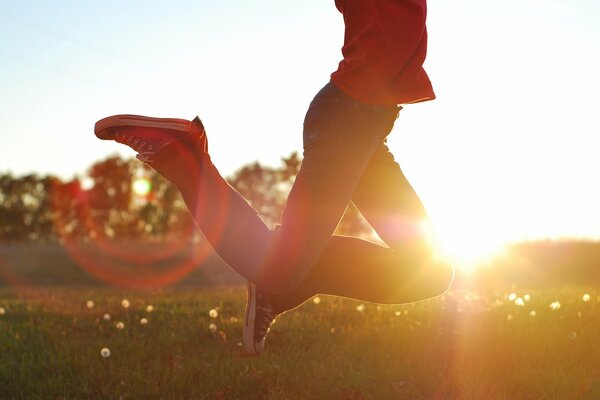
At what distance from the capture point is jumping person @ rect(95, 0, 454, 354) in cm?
353

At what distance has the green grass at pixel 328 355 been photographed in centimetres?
558

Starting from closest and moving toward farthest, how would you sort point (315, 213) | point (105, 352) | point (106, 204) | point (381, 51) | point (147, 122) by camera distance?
point (381, 51)
point (315, 213)
point (147, 122)
point (105, 352)
point (106, 204)

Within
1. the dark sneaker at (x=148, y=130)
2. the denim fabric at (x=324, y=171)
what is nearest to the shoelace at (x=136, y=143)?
the dark sneaker at (x=148, y=130)

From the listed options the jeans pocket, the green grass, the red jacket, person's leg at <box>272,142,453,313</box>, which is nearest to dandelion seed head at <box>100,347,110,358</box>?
the green grass

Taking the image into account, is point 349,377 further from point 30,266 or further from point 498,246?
point 30,266

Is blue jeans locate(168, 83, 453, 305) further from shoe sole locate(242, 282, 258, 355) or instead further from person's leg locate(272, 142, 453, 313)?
shoe sole locate(242, 282, 258, 355)

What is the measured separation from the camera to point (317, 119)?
3580mm

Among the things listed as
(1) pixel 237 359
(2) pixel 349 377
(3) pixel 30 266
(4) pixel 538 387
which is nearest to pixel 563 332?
(4) pixel 538 387

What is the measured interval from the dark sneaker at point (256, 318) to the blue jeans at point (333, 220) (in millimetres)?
150

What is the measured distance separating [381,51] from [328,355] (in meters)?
3.56

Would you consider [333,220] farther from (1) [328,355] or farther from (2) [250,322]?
(1) [328,355]

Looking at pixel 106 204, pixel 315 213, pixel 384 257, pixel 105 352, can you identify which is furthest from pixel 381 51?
pixel 106 204

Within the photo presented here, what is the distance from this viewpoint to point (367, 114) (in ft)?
11.6

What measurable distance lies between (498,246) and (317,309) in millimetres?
22712
